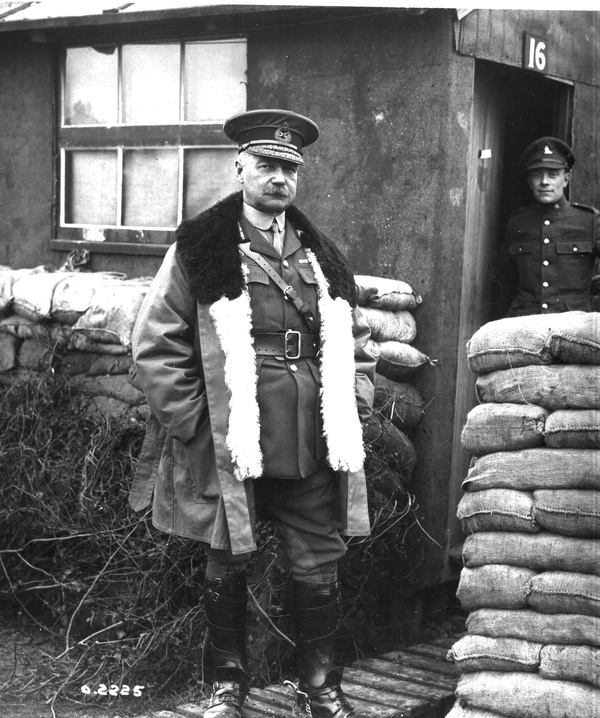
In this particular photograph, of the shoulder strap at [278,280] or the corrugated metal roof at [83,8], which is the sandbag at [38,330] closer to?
the corrugated metal roof at [83,8]

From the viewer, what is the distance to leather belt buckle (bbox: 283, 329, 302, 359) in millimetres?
3766

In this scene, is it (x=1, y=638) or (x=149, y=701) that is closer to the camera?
(x=149, y=701)

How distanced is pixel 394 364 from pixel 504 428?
130cm

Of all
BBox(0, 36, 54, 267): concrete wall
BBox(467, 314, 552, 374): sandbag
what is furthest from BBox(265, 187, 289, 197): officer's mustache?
BBox(0, 36, 54, 267): concrete wall

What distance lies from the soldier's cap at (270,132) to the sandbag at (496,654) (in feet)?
6.43

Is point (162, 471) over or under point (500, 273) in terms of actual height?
under

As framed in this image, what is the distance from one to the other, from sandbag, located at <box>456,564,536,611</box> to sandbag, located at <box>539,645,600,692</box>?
23 cm

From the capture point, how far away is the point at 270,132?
3822mm

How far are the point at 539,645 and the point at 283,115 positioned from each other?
219 cm

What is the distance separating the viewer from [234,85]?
20.4 ft

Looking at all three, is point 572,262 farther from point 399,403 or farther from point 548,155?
point 399,403

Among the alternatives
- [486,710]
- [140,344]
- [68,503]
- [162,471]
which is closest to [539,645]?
[486,710]

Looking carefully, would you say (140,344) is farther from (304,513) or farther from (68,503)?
(68,503)

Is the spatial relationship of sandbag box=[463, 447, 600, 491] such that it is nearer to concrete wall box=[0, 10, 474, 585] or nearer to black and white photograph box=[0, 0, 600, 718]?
black and white photograph box=[0, 0, 600, 718]
